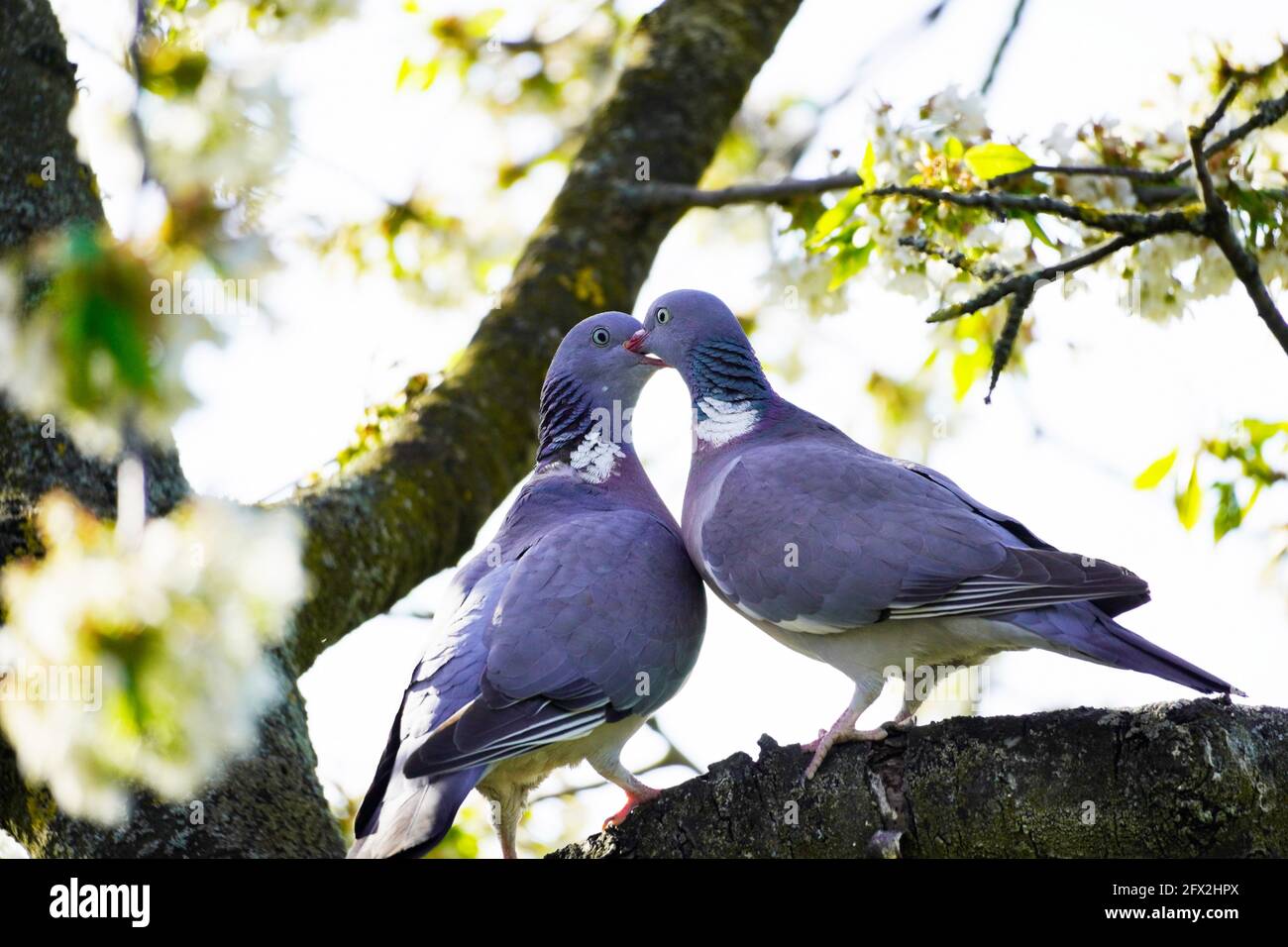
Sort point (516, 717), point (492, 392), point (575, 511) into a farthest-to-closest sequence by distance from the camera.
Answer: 1. point (492, 392)
2. point (575, 511)
3. point (516, 717)

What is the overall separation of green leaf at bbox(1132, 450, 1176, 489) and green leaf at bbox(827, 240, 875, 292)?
1.19m

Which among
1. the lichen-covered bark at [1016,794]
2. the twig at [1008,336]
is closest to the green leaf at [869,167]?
the twig at [1008,336]

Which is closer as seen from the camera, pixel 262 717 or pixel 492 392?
pixel 262 717

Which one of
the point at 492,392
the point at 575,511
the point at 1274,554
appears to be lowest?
the point at 1274,554

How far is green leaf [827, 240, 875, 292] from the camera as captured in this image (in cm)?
450

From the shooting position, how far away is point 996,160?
14.0 ft

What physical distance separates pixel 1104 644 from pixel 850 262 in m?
1.73

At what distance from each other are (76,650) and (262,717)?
160cm

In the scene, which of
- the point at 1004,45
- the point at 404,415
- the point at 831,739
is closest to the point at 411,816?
the point at 831,739

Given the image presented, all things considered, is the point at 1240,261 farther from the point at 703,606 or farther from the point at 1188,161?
the point at 703,606

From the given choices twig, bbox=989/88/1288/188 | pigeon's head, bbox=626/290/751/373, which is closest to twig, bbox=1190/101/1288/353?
twig, bbox=989/88/1288/188

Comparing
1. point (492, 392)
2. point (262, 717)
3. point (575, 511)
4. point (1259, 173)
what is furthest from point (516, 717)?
point (1259, 173)
